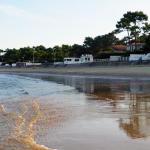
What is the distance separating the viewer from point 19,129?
11.2 m

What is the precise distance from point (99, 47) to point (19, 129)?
251 feet

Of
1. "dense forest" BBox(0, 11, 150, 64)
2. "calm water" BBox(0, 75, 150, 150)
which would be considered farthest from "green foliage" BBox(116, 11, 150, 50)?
"calm water" BBox(0, 75, 150, 150)

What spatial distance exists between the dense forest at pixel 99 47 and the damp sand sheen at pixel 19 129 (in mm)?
48110

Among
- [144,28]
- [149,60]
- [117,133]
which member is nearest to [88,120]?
[117,133]

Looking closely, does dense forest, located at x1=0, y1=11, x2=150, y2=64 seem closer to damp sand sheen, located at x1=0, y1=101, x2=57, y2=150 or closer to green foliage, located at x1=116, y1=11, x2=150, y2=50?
green foliage, located at x1=116, y1=11, x2=150, y2=50

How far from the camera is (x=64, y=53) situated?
106500 mm

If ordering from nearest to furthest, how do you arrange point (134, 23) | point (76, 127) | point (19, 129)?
point (19, 129) < point (76, 127) < point (134, 23)

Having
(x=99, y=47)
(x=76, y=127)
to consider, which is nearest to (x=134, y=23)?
(x=99, y=47)

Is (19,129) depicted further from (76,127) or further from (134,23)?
(134,23)

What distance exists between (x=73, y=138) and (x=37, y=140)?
0.86 metres

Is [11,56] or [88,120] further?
[11,56]

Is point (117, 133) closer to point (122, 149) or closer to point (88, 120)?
point (122, 149)

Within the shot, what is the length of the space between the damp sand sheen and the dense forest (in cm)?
4811

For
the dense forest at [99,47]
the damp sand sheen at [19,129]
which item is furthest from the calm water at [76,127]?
the dense forest at [99,47]
